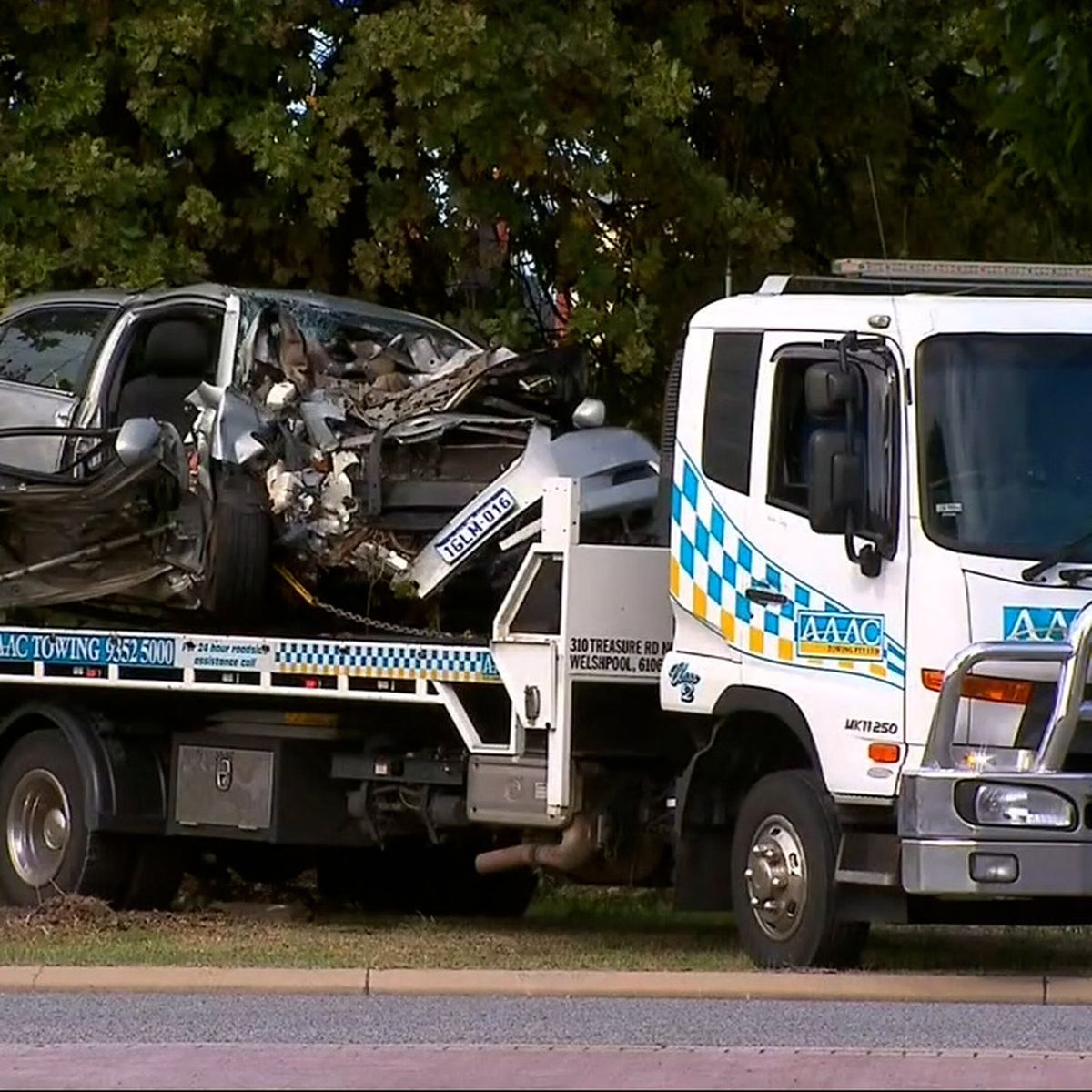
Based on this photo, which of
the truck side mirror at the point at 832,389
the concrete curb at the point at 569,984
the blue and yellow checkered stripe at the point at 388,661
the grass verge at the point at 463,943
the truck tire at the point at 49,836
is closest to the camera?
the concrete curb at the point at 569,984

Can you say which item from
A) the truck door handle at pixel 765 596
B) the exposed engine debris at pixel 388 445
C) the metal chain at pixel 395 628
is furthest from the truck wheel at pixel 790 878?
the exposed engine debris at pixel 388 445

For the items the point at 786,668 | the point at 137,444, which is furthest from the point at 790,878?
the point at 137,444

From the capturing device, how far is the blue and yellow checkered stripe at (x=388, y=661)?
14.0 metres

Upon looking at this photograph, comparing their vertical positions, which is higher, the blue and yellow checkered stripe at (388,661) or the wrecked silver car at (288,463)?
the wrecked silver car at (288,463)

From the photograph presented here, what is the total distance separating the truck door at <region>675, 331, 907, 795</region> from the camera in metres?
12.4

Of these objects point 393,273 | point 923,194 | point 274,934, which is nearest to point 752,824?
point 274,934

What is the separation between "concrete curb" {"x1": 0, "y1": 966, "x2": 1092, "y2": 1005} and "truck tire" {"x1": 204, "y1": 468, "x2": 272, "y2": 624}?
2.48m

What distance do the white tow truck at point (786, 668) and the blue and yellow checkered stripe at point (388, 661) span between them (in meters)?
0.01

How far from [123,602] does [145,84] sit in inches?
171

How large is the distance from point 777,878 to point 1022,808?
1308 mm

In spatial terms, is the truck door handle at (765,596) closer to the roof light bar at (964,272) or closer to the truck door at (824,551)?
the truck door at (824,551)

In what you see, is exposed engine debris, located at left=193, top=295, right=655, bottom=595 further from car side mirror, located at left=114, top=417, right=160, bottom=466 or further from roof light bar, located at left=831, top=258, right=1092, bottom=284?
roof light bar, located at left=831, top=258, right=1092, bottom=284

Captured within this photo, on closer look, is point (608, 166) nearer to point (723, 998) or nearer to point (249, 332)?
point (249, 332)

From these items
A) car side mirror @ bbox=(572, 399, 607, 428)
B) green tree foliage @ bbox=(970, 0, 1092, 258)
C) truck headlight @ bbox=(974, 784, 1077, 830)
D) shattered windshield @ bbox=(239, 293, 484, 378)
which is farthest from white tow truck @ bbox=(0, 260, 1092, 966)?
green tree foliage @ bbox=(970, 0, 1092, 258)
